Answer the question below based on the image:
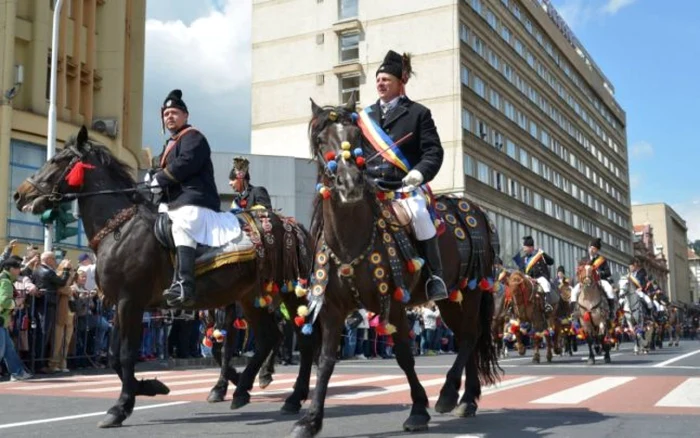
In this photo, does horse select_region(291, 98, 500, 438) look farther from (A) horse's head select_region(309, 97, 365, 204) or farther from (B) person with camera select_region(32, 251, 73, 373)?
(B) person with camera select_region(32, 251, 73, 373)

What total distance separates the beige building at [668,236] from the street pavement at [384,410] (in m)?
145

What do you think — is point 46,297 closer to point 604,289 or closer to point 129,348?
point 129,348

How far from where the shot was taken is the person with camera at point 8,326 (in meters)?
14.3

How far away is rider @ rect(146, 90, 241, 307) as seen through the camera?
808 centimetres

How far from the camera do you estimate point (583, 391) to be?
10.2 metres

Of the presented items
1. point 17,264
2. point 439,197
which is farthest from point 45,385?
point 439,197

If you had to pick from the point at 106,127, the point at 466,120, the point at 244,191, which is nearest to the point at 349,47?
the point at 466,120

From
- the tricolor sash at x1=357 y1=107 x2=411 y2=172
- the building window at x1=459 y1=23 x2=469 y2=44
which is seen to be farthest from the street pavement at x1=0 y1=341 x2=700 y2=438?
the building window at x1=459 y1=23 x2=469 y2=44

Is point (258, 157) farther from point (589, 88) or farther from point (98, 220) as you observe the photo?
point (589, 88)

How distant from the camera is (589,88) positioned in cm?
9419

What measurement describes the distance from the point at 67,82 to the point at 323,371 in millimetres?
32535

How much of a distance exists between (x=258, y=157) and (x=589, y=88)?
→ 5967cm

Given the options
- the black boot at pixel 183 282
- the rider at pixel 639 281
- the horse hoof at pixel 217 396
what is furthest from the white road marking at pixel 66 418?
the rider at pixel 639 281

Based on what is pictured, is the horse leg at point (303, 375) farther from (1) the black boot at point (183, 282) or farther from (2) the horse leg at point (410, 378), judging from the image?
(2) the horse leg at point (410, 378)
